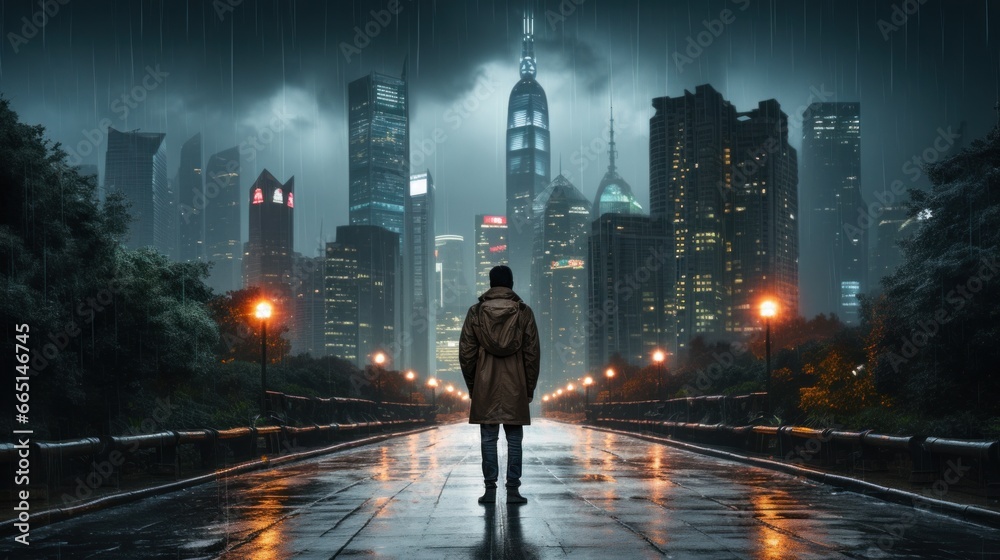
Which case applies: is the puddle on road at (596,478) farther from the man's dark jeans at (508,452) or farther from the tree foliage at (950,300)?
the tree foliage at (950,300)

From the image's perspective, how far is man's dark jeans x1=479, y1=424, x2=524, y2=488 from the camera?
29.8 feet

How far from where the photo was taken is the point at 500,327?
9.03 m

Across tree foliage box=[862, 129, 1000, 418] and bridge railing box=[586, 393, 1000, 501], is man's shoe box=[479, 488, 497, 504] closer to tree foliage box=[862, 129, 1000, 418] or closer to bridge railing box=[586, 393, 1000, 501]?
bridge railing box=[586, 393, 1000, 501]

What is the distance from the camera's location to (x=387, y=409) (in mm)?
43562

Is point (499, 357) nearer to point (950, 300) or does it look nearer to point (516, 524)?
point (516, 524)

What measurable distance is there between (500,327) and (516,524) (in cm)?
202

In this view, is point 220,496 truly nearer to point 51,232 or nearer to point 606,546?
point 606,546

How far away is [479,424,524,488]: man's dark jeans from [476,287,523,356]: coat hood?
2.45 feet

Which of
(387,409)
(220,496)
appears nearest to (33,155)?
(220,496)

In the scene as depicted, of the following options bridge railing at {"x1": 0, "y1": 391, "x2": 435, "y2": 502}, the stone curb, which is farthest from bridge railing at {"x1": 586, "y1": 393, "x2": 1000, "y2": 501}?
bridge railing at {"x1": 0, "y1": 391, "x2": 435, "y2": 502}

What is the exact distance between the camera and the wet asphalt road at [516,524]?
6531mm

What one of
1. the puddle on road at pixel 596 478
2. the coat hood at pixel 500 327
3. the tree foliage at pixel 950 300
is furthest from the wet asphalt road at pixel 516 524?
the tree foliage at pixel 950 300

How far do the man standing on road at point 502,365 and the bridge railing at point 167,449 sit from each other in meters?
4.35

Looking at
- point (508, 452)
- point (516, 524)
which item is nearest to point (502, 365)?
point (508, 452)
